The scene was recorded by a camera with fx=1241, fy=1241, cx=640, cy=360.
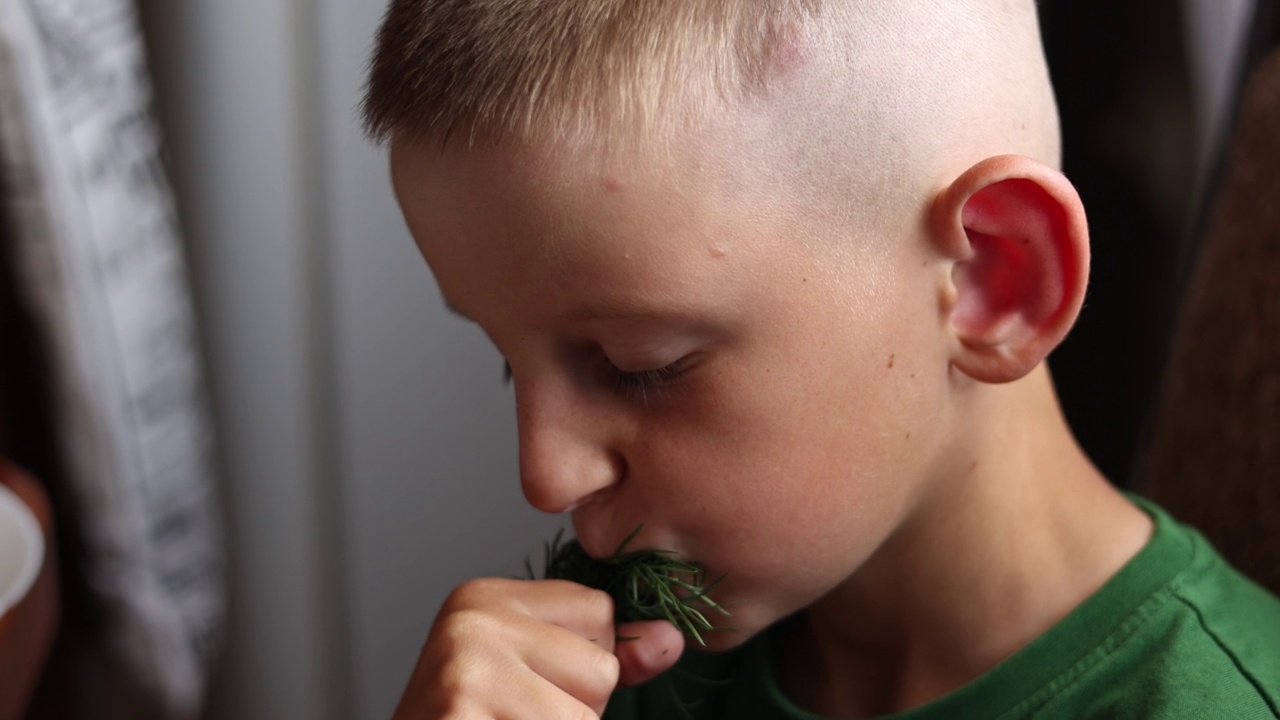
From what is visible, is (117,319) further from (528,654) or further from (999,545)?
(999,545)

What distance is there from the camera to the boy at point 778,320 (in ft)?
2.19

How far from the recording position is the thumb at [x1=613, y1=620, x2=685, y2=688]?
78 centimetres

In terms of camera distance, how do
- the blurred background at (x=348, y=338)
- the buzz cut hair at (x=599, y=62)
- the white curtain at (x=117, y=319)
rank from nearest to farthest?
the buzz cut hair at (x=599, y=62) < the white curtain at (x=117, y=319) < the blurred background at (x=348, y=338)

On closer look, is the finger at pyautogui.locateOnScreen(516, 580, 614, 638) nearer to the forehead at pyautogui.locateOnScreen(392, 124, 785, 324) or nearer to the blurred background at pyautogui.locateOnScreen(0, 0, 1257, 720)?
the forehead at pyautogui.locateOnScreen(392, 124, 785, 324)

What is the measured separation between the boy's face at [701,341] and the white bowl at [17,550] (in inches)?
12.3

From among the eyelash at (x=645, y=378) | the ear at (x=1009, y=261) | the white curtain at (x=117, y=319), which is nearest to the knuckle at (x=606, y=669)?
the eyelash at (x=645, y=378)

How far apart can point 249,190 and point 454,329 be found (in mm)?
290

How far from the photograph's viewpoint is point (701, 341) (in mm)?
700

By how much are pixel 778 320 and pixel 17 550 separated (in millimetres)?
506

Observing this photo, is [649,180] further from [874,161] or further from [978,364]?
[978,364]

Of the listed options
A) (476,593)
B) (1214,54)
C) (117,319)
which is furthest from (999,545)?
(117,319)

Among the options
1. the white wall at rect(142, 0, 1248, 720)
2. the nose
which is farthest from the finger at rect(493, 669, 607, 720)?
the white wall at rect(142, 0, 1248, 720)

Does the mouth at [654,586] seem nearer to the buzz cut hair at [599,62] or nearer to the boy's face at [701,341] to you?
the boy's face at [701,341]

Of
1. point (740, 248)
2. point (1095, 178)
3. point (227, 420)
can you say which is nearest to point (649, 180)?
point (740, 248)
